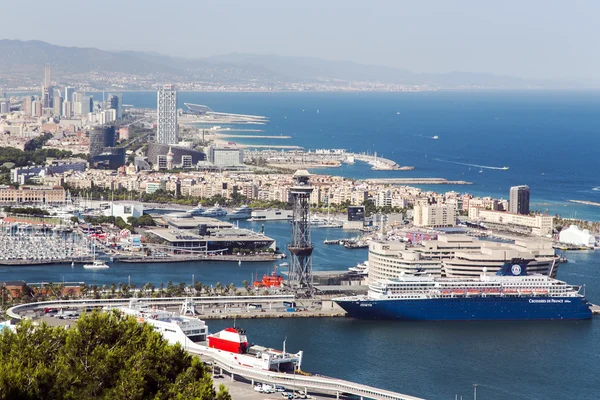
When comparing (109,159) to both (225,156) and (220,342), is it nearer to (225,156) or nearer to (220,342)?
(225,156)

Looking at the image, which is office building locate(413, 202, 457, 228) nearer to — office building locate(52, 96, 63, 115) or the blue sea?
the blue sea

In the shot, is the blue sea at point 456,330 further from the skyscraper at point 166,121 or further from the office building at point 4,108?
the office building at point 4,108

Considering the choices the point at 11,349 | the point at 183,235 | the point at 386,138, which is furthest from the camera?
the point at 386,138

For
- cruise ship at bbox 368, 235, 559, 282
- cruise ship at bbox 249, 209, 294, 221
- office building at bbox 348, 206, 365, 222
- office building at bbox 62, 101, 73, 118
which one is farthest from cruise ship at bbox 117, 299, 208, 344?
office building at bbox 62, 101, 73, 118

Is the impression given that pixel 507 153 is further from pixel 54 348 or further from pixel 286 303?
pixel 54 348

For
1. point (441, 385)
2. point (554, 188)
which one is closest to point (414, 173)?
point (554, 188)

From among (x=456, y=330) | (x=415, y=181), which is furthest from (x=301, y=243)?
(x=415, y=181)
